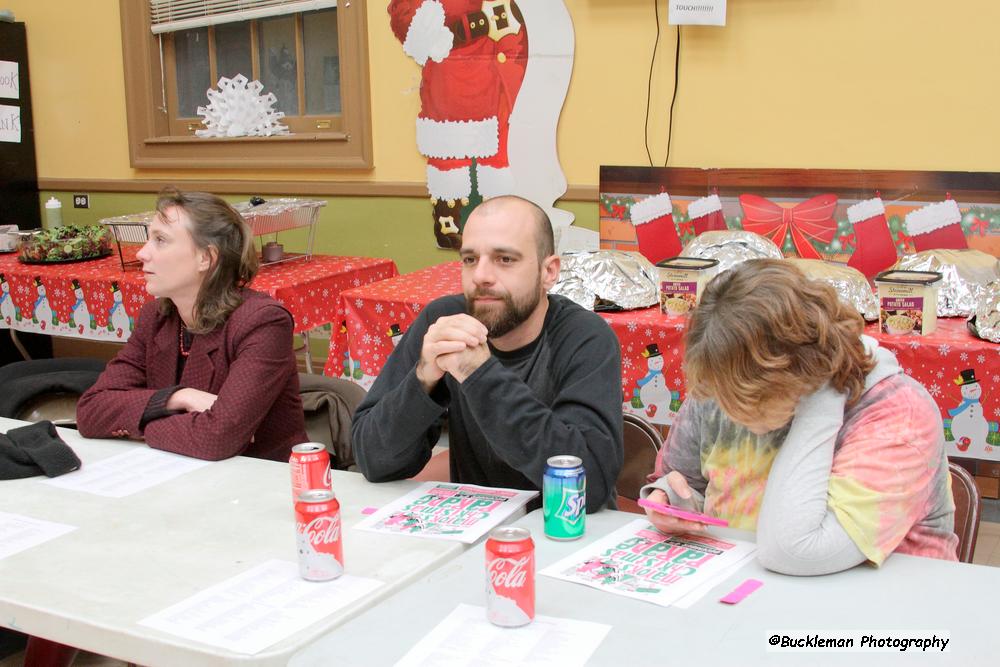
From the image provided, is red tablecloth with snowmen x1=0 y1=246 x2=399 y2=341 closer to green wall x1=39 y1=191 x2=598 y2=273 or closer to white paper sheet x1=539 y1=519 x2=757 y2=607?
green wall x1=39 y1=191 x2=598 y2=273

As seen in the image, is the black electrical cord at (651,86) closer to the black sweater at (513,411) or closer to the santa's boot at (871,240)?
the santa's boot at (871,240)

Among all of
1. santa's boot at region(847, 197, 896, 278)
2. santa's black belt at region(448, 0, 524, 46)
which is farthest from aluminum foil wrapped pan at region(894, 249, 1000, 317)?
santa's black belt at region(448, 0, 524, 46)

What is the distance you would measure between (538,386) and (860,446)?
0.66 m

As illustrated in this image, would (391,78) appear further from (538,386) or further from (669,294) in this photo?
(538,386)

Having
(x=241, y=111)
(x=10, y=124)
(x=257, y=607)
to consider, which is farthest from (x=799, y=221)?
(x=10, y=124)

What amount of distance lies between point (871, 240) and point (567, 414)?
6.82 feet

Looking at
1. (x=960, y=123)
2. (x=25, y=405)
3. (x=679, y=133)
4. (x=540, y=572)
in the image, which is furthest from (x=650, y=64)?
(x=540, y=572)

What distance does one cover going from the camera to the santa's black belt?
13.3 ft

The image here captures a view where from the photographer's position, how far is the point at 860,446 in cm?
143

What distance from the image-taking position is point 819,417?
1.44 meters

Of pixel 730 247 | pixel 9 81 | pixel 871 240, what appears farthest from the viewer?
pixel 9 81

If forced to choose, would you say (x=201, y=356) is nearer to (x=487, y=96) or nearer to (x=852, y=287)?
(x=852, y=287)

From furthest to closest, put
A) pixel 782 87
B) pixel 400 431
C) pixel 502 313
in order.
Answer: pixel 782 87 → pixel 502 313 → pixel 400 431

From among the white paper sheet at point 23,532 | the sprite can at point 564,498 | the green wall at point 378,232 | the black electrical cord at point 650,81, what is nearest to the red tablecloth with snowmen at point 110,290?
the green wall at point 378,232
